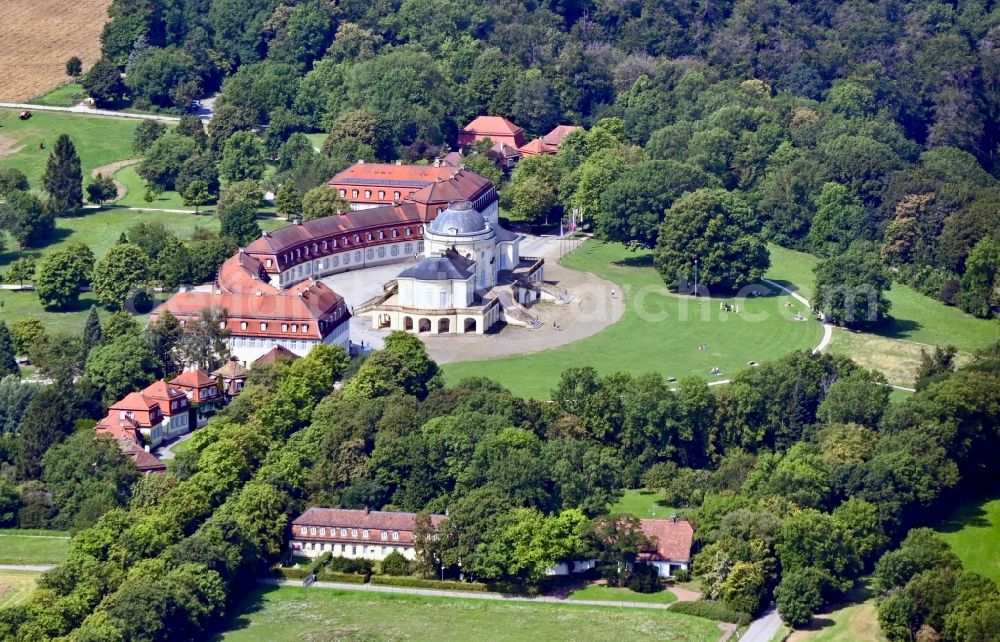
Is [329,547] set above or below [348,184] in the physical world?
below

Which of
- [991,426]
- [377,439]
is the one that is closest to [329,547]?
[377,439]

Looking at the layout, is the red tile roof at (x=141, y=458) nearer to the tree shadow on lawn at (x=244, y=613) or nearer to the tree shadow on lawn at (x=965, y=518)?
the tree shadow on lawn at (x=244, y=613)

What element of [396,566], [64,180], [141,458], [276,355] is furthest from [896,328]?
[64,180]

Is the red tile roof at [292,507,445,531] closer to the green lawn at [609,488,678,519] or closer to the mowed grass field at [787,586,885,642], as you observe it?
the green lawn at [609,488,678,519]

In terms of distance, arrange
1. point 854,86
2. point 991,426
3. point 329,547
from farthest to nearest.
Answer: point 854,86, point 991,426, point 329,547

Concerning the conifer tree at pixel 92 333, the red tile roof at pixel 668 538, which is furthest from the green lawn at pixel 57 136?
the red tile roof at pixel 668 538

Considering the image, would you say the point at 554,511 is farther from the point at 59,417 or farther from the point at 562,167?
the point at 562,167
